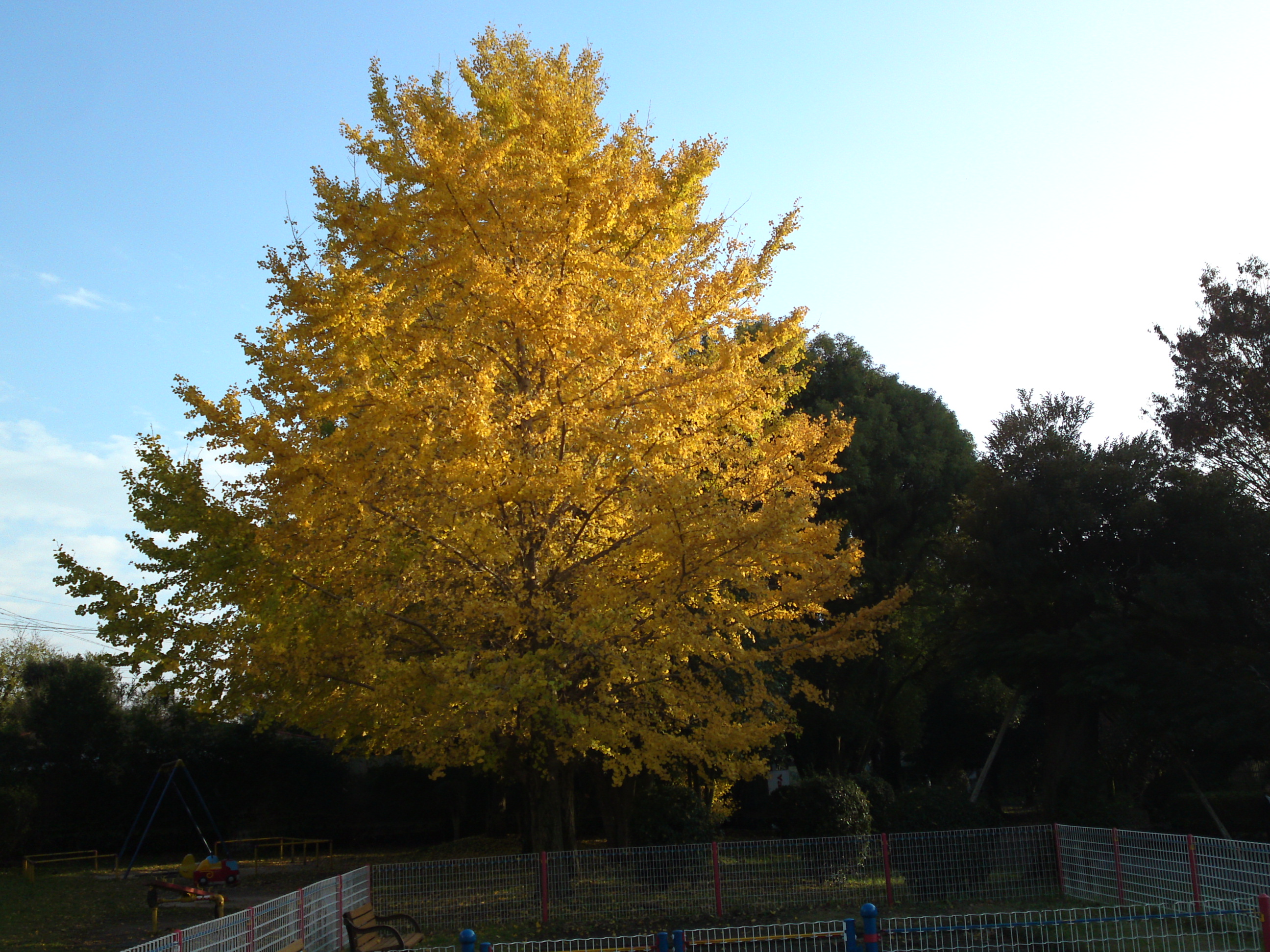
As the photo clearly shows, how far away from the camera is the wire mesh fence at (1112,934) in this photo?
21.7ft

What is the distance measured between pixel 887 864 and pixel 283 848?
1914 centimetres

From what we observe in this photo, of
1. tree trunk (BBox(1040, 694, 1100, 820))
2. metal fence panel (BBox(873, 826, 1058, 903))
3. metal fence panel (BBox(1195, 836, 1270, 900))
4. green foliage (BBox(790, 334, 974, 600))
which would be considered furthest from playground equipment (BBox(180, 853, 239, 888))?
green foliage (BBox(790, 334, 974, 600))

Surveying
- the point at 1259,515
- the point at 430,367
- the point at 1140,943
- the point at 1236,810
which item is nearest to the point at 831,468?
the point at 430,367

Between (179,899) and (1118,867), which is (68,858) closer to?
(179,899)

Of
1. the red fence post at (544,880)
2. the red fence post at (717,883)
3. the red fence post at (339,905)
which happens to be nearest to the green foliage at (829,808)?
the red fence post at (717,883)

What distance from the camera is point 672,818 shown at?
13.2m

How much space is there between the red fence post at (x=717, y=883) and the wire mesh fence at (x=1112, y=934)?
80.6 inches

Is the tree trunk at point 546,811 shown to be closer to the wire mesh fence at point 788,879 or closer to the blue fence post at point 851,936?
the wire mesh fence at point 788,879

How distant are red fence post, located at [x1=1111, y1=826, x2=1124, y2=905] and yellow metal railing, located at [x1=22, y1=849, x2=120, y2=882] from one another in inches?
714

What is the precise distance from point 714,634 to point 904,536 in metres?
16.2

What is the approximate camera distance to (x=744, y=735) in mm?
8977

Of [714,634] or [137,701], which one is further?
[137,701]

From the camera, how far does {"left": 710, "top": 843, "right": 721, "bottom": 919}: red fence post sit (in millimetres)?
9438

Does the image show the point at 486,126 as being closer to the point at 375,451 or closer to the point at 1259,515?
the point at 375,451
